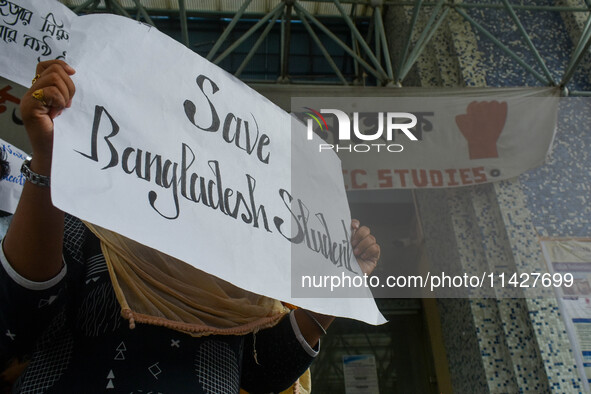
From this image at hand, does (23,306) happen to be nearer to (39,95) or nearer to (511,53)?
(39,95)

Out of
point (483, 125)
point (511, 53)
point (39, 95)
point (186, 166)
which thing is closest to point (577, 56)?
point (511, 53)

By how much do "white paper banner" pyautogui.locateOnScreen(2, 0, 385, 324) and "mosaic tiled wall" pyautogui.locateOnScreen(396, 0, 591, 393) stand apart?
1.94m

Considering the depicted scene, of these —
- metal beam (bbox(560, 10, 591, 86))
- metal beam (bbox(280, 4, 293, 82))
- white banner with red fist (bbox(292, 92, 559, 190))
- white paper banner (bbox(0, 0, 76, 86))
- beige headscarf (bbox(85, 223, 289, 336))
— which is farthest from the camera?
metal beam (bbox(280, 4, 293, 82))

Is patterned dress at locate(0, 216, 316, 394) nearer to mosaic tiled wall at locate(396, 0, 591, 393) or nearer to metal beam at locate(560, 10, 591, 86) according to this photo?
mosaic tiled wall at locate(396, 0, 591, 393)

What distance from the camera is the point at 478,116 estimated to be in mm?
3102

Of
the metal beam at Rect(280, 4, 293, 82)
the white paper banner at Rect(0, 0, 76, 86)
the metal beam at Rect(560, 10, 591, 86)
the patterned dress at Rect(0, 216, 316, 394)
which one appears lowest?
the patterned dress at Rect(0, 216, 316, 394)

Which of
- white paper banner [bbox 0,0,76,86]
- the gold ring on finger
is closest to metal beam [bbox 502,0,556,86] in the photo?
white paper banner [bbox 0,0,76,86]

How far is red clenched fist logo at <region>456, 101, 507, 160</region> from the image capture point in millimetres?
3059

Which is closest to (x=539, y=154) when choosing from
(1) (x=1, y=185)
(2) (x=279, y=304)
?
(2) (x=279, y=304)

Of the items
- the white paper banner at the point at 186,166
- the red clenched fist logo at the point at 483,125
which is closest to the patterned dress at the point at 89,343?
the white paper banner at the point at 186,166

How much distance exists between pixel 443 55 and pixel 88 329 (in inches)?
143

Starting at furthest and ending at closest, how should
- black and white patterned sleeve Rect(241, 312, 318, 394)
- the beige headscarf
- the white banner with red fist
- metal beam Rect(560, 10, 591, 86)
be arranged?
1. metal beam Rect(560, 10, 591, 86)
2. the white banner with red fist
3. black and white patterned sleeve Rect(241, 312, 318, 394)
4. the beige headscarf

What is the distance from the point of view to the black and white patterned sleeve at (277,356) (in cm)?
118

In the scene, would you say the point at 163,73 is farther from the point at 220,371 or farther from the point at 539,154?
the point at 539,154
